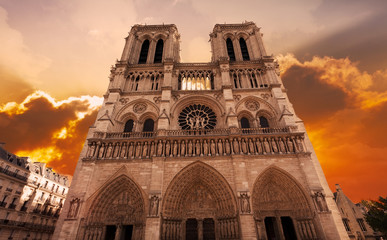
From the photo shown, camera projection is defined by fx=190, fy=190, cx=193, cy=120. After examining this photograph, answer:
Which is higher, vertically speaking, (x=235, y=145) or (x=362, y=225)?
(x=235, y=145)

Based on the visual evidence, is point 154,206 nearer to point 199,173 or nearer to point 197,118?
point 199,173

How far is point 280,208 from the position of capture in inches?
496

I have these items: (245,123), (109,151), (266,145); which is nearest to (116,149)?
(109,151)

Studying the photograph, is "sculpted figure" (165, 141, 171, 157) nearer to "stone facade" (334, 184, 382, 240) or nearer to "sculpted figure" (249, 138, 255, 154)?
"sculpted figure" (249, 138, 255, 154)

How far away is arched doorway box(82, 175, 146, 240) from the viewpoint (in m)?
11.9

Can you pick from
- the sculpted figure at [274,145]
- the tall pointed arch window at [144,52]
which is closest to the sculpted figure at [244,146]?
the sculpted figure at [274,145]

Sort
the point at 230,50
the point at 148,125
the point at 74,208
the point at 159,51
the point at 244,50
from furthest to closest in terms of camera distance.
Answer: the point at 159,51 < the point at 230,50 < the point at 244,50 < the point at 148,125 < the point at 74,208

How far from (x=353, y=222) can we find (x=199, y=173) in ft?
62.0

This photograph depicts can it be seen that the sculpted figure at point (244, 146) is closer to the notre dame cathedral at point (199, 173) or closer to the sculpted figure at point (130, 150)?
the notre dame cathedral at point (199, 173)

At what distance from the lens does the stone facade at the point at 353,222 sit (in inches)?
767

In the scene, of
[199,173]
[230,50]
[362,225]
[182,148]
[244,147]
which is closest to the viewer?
[199,173]

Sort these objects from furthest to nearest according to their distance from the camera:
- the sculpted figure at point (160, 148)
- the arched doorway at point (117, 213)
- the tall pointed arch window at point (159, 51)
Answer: the tall pointed arch window at point (159, 51), the sculpted figure at point (160, 148), the arched doorway at point (117, 213)

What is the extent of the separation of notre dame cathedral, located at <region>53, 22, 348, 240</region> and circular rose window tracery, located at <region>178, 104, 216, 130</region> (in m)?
0.09

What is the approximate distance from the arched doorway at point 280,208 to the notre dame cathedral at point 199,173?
0.06 m
